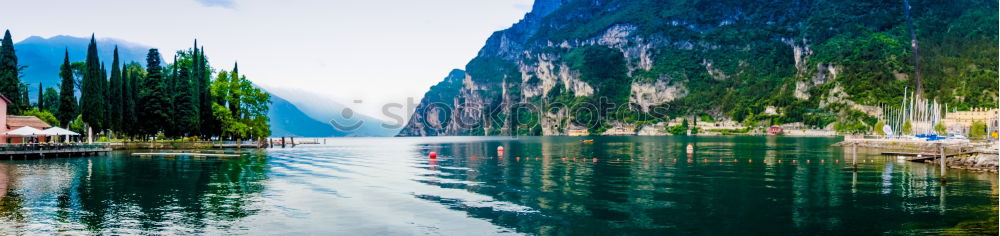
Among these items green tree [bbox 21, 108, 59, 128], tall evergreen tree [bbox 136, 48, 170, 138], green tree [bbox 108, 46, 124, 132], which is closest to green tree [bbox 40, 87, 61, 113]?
green tree [bbox 21, 108, 59, 128]

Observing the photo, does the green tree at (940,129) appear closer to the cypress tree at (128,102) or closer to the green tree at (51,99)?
the cypress tree at (128,102)

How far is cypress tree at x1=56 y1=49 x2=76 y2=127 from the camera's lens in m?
78.5

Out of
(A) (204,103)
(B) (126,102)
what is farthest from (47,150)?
(A) (204,103)

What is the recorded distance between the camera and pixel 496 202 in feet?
98.0

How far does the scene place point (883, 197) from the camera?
1249 inches

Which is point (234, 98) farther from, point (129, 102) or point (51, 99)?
point (51, 99)

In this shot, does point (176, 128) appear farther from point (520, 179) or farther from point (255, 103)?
point (520, 179)

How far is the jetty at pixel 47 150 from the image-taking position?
6203cm

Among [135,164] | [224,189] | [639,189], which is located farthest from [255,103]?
[639,189]

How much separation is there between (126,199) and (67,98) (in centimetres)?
6134

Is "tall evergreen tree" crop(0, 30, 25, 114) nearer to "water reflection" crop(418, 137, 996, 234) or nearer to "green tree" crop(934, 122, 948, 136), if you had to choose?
"water reflection" crop(418, 137, 996, 234)

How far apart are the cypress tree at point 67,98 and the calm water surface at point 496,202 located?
34686 mm

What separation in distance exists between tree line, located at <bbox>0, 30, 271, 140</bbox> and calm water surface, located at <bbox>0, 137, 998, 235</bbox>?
113 ft

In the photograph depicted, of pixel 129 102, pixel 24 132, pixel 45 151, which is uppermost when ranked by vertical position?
pixel 129 102
